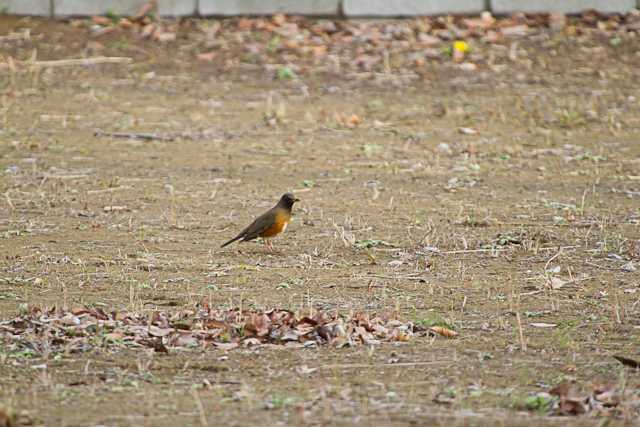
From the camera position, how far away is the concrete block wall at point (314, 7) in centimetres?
1561

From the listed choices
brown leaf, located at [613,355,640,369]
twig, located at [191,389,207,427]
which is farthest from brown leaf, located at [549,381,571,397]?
twig, located at [191,389,207,427]

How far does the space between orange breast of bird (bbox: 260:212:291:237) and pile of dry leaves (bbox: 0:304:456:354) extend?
71.9 inches

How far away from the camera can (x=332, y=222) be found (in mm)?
8562

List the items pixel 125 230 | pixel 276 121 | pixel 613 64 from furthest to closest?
pixel 613 64 → pixel 276 121 → pixel 125 230

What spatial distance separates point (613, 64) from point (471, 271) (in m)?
8.00

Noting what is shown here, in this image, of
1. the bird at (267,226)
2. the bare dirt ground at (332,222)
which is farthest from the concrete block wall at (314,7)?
the bird at (267,226)

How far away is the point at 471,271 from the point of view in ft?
23.7

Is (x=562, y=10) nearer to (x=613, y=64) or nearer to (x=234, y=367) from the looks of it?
(x=613, y=64)

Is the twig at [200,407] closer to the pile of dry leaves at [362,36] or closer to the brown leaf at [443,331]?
the brown leaf at [443,331]

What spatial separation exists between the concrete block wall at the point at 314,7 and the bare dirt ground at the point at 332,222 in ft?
0.85

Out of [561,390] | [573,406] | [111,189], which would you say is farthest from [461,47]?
[573,406]

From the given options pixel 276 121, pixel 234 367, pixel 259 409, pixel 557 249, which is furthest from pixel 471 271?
pixel 276 121

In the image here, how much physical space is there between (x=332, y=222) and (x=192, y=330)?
9.68ft

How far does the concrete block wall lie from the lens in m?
15.6
